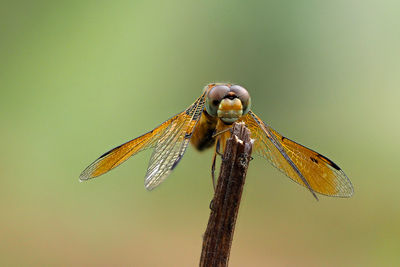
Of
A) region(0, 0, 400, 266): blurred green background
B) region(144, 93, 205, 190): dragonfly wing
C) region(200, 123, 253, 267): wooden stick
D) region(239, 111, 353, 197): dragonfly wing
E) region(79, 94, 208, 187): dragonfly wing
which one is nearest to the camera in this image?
region(200, 123, 253, 267): wooden stick

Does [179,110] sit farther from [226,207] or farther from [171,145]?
[226,207]

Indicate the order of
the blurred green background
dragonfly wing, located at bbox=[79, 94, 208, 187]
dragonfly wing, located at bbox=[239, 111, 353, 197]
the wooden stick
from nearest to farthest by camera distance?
1. the wooden stick
2. dragonfly wing, located at bbox=[79, 94, 208, 187]
3. dragonfly wing, located at bbox=[239, 111, 353, 197]
4. the blurred green background

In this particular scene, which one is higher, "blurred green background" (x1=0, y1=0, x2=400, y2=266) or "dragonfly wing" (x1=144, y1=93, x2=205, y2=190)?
"blurred green background" (x1=0, y1=0, x2=400, y2=266)

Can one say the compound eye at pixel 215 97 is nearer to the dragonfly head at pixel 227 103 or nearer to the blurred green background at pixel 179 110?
the dragonfly head at pixel 227 103

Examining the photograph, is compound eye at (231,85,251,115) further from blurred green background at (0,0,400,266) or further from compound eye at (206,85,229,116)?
blurred green background at (0,0,400,266)

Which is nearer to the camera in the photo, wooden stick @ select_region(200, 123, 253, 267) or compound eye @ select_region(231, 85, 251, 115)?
wooden stick @ select_region(200, 123, 253, 267)

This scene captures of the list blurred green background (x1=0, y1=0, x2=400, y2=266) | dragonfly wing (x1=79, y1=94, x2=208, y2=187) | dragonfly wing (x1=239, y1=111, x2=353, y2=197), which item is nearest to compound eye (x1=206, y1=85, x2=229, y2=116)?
dragonfly wing (x1=79, y1=94, x2=208, y2=187)
